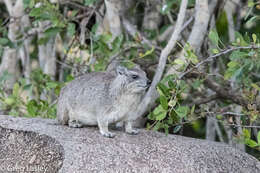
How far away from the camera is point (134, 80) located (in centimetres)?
552

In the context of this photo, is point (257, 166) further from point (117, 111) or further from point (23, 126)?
point (23, 126)

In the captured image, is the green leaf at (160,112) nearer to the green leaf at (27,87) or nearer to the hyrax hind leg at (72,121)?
the hyrax hind leg at (72,121)

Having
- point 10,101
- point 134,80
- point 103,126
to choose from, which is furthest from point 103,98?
point 10,101

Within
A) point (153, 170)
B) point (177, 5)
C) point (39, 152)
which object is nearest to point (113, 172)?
point (153, 170)

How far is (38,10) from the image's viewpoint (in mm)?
6922

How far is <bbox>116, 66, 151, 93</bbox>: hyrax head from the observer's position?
548 centimetres

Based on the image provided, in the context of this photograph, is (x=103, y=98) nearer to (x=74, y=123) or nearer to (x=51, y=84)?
(x=74, y=123)

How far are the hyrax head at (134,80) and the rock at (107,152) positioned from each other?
1.73 ft

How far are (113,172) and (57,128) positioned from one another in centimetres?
113

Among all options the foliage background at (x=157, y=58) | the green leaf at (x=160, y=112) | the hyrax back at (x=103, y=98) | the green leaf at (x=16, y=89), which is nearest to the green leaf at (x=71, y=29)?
the foliage background at (x=157, y=58)

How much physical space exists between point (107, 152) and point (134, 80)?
943 mm

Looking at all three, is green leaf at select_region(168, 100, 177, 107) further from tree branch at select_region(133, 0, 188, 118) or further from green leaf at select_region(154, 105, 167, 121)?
tree branch at select_region(133, 0, 188, 118)

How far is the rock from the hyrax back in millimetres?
201

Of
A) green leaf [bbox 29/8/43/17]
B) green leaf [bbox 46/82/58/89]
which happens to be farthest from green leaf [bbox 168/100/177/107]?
green leaf [bbox 29/8/43/17]
